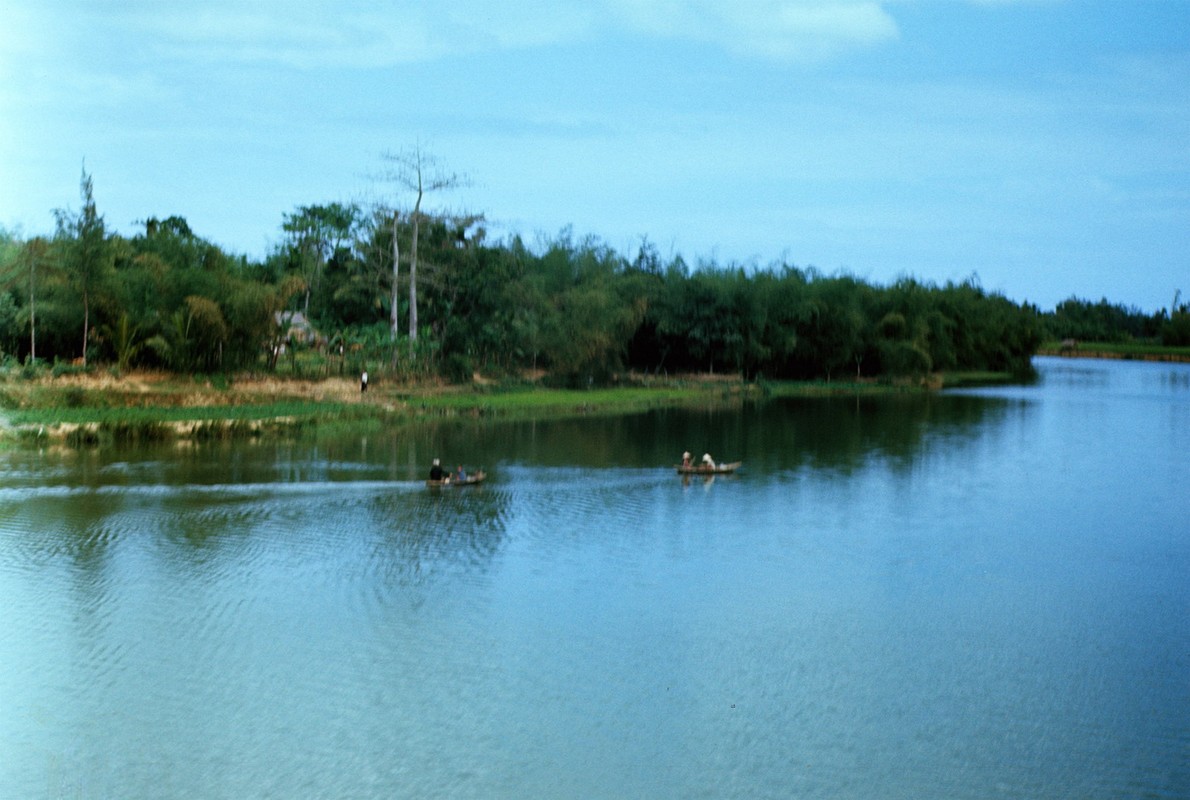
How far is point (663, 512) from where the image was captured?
66.6 ft

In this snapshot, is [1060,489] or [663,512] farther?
[1060,489]

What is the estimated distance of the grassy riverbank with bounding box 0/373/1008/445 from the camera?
1022 inches

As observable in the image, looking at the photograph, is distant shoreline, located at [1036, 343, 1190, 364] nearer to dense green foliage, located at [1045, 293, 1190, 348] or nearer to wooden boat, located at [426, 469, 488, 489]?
dense green foliage, located at [1045, 293, 1190, 348]

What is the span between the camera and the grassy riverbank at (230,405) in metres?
26.0

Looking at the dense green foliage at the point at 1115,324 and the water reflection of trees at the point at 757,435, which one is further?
the dense green foliage at the point at 1115,324

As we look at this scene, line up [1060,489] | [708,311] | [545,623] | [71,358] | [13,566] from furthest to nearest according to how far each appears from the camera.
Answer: [708,311] → [71,358] → [1060,489] → [13,566] → [545,623]

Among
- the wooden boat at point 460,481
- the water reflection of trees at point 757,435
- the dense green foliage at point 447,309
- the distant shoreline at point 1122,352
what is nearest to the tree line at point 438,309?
the dense green foliage at point 447,309

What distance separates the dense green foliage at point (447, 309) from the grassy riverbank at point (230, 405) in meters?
1.57

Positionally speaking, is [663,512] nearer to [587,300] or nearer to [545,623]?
[545,623]

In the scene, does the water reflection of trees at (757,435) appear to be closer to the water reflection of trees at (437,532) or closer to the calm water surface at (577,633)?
the calm water surface at (577,633)

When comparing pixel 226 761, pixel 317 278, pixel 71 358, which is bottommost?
pixel 226 761

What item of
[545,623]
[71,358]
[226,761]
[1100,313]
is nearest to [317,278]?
[71,358]

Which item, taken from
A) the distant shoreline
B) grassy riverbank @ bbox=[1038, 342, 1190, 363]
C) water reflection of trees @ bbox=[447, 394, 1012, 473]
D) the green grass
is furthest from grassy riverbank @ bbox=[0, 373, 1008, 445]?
grassy riverbank @ bbox=[1038, 342, 1190, 363]

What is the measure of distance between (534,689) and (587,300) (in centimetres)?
3529
